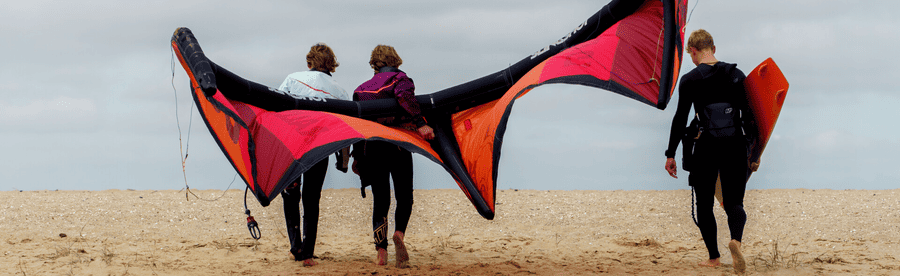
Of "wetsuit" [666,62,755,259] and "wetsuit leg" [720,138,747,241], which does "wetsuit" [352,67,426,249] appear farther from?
"wetsuit leg" [720,138,747,241]

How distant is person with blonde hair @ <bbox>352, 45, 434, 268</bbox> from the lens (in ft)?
16.1

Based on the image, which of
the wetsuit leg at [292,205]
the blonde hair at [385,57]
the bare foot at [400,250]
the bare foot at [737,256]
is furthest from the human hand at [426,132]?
the bare foot at [737,256]

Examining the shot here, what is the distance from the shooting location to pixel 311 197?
524 centimetres

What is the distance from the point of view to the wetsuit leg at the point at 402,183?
4.93 metres

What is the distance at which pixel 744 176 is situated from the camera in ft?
15.8

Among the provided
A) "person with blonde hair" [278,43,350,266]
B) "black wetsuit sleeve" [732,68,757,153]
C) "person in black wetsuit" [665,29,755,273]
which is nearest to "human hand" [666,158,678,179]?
"person in black wetsuit" [665,29,755,273]

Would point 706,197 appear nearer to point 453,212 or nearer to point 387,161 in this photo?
point 387,161

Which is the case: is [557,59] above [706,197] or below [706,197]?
above

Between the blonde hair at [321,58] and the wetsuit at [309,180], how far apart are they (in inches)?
2.2

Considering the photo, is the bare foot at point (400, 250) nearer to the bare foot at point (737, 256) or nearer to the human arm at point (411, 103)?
the human arm at point (411, 103)

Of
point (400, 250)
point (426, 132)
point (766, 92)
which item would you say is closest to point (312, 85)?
point (426, 132)

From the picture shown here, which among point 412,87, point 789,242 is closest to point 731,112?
point 412,87

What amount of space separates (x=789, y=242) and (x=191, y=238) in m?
6.53

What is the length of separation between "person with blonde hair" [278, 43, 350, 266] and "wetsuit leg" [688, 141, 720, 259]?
276 cm
